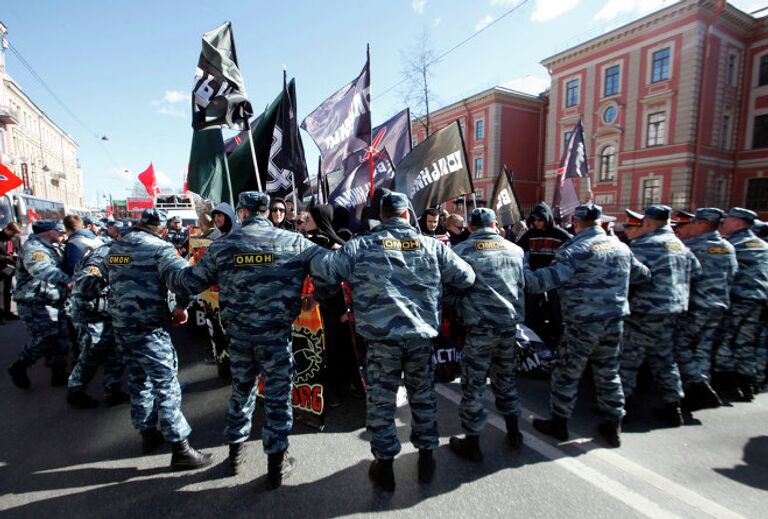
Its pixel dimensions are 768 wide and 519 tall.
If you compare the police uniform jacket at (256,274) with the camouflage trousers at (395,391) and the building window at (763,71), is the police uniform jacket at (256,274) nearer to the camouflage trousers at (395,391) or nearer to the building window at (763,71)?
the camouflage trousers at (395,391)

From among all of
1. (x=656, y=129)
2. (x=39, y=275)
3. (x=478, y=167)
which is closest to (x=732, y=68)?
(x=656, y=129)

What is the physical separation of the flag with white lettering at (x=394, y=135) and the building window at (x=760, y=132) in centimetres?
2923

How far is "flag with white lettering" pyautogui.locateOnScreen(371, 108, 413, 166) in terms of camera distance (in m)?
6.78

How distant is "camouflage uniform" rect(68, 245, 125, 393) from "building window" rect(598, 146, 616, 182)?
29.6 meters

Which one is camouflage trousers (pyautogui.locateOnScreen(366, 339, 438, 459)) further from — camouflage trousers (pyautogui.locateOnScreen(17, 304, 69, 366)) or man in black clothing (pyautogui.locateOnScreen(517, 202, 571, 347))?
camouflage trousers (pyautogui.locateOnScreen(17, 304, 69, 366))

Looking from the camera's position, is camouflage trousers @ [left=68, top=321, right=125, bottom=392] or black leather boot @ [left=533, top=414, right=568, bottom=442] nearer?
black leather boot @ [left=533, top=414, right=568, bottom=442]

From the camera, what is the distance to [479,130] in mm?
35094

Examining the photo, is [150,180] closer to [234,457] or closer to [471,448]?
[234,457]

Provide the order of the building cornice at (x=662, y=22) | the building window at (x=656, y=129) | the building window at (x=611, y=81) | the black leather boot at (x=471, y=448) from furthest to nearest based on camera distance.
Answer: the building window at (x=611, y=81) → the building window at (x=656, y=129) → the building cornice at (x=662, y=22) → the black leather boot at (x=471, y=448)

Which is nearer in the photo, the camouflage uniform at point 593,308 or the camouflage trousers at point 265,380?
the camouflage trousers at point 265,380

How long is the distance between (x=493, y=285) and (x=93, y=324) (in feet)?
12.7

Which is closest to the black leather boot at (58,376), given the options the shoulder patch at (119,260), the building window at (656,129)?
the shoulder patch at (119,260)

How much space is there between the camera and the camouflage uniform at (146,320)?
3.04 metres

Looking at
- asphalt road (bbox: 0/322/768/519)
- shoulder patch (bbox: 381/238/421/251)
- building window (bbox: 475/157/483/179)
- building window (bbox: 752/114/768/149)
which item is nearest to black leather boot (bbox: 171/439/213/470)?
asphalt road (bbox: 0/322/768/519)
